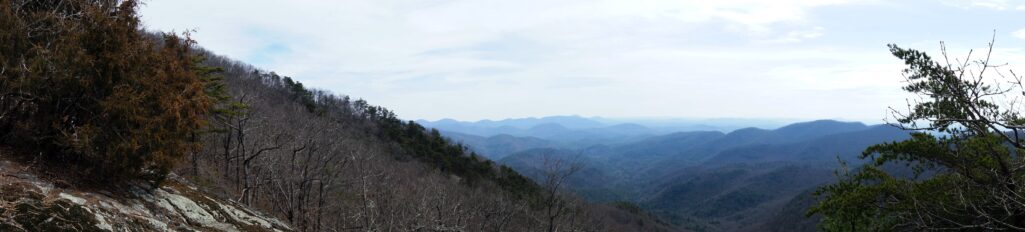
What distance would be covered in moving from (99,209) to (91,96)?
5.56ft

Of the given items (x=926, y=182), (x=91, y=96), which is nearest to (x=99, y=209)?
(x=91, y=96)

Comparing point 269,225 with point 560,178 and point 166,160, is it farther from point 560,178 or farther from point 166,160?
point 560,178

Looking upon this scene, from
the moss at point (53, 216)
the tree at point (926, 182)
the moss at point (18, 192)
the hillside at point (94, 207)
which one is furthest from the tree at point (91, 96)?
the tree at point (926, 182)

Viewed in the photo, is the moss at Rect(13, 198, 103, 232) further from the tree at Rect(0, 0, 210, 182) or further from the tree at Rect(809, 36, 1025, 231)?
the tree at Rect(809, 36, 1025, 231)

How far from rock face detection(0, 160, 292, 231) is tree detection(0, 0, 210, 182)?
1.37 ft

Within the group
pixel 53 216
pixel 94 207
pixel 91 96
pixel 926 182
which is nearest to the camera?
pixel 53 216

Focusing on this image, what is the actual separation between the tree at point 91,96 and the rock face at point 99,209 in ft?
1.37

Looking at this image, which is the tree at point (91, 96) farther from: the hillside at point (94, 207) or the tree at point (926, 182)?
the tree at point (926, 182)

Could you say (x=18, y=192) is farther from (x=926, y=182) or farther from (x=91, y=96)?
(x=926, y=182)

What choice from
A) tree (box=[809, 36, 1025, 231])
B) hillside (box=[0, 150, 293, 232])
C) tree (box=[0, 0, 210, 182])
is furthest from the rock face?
tree (box=[809, 36, 1025, 231])

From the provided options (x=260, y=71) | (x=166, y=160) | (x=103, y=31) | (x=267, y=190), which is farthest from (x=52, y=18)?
(x=260, y=71)

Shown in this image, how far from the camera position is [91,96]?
646cm

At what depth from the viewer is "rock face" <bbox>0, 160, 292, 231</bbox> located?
492cm

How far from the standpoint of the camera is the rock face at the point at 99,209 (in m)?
4.92
